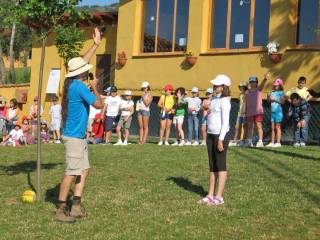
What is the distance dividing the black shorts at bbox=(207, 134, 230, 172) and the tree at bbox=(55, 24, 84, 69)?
106 inches

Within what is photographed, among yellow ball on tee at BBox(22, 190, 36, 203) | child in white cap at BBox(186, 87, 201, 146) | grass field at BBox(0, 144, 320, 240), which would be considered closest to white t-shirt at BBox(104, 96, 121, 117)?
child in white cap at BBox(186, 87, 201, 146)

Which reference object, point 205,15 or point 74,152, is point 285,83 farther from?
point 74,152

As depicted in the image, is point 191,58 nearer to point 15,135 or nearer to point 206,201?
point 15,135

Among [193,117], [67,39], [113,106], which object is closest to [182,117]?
[193,117]

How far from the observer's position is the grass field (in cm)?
638

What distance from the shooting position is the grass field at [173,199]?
638cm

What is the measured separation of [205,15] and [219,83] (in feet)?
38.1

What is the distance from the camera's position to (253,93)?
15.2 m

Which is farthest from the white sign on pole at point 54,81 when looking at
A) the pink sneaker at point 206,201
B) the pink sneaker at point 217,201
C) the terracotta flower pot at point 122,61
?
the pink sneaker at point 217,201

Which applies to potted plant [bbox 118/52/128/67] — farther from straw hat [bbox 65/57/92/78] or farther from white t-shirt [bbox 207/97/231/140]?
straw hat [bbox 65/57/92/78]

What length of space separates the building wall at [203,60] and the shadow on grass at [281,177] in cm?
459

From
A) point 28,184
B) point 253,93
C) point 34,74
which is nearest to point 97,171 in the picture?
point 28,184

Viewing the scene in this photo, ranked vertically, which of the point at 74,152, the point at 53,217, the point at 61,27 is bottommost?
the point at 53,217

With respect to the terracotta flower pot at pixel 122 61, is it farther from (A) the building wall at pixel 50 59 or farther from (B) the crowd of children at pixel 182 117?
(B) the crowd of children at pixel 182 117
